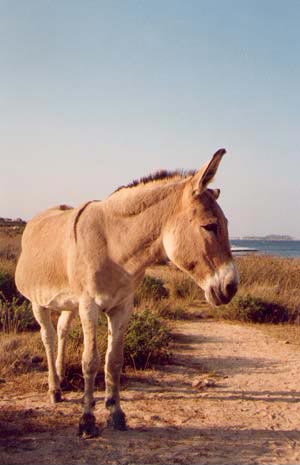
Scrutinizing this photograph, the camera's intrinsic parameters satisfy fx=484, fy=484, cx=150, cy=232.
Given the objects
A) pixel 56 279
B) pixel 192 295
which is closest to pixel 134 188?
pixel 56 279

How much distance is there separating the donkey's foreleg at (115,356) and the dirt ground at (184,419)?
0.19 meters

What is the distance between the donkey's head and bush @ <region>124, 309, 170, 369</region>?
3185mm

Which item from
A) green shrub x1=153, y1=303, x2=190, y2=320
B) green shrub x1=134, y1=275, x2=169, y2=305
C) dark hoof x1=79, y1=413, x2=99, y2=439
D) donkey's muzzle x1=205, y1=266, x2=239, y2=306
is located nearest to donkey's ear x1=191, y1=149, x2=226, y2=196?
donkey's muzzle x1=205, y1=266, x2=239, y2=306

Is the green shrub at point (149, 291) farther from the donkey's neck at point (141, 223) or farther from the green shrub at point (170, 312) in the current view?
the donkey's neck at point (141, 223)

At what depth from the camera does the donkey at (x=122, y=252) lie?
4070 mm

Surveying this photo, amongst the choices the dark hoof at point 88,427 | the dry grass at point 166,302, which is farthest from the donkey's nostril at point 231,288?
the dry grass at point 166,302

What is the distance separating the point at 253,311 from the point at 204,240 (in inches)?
314

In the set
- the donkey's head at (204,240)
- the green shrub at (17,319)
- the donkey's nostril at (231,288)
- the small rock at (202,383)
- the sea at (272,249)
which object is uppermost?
the donkey's head at (204,240)

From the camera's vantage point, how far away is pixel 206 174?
4.12m

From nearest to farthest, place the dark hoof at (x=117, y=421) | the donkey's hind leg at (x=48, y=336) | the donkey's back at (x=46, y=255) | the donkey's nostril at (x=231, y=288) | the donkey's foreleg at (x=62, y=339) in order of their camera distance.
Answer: the donkey's nostril at (x=231, y=288) → the dark hoof at (x=117, y=421) → the donkey's back at (x=46, y=255) → the donkey's hind leg at (x=48, y=336) → the donkey's foreleg at (x=62, y=339)

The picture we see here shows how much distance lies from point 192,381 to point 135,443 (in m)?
2.24

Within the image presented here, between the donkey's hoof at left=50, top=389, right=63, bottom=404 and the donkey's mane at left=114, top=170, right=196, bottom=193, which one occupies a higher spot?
the donkey's mane at left=114, top=170, right=196, bottom=193

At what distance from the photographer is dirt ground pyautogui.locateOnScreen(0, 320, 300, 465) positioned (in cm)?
425

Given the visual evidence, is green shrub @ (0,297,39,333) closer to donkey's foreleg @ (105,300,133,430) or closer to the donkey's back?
the donkey's back
